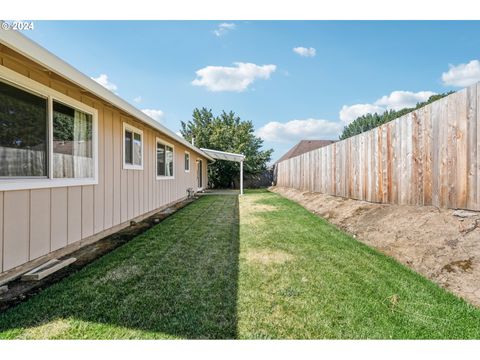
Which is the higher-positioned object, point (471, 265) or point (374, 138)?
point (374, 138)

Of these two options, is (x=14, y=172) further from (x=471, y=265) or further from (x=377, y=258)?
(x=471, y=265)

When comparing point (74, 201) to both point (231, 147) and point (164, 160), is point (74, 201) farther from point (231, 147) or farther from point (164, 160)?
point (231, 147)

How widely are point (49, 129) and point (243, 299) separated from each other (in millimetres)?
3120

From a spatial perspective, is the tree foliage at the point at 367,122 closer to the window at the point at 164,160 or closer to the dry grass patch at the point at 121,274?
the window at the point at 164,160

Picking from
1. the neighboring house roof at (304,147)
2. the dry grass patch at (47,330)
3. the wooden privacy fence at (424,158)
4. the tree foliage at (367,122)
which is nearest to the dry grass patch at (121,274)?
the dry grass patch at (47,330)

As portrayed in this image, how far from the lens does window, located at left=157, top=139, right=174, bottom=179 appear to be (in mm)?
8431

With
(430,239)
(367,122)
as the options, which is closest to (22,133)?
(430,239)

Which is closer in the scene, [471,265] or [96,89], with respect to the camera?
[471,265]

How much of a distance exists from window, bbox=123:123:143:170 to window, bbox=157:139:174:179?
171 centimetres

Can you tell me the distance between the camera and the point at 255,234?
5066 mm
